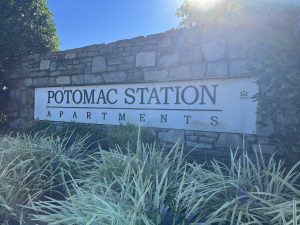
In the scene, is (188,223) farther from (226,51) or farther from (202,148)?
(226,51)

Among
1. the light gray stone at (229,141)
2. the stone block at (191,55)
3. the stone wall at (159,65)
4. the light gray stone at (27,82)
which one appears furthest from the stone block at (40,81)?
the light gray stone at (229,141)

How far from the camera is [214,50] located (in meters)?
4.42

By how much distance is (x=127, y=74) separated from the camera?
17.6ft

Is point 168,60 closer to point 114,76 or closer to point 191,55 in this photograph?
point 191,55

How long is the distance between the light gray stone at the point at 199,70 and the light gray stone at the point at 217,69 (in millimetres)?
66

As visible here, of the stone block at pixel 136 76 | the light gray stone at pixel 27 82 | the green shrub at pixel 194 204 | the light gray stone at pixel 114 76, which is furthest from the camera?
the light gray stone at pixel 27 82

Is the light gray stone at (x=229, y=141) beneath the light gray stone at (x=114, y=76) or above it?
beneath

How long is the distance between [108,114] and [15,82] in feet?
9.17

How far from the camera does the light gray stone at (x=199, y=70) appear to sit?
452 centimetres

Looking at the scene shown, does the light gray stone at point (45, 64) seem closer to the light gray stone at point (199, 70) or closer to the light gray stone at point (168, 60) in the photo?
the light gray stone at point (168, 60)

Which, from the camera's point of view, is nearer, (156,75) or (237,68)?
(237,68)

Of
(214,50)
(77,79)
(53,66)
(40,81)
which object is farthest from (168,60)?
(40,81)

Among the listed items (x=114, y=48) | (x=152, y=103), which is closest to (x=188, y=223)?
(x=152, y=103)

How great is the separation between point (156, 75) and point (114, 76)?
0.85m
